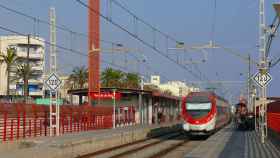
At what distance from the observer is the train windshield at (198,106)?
39.5 m

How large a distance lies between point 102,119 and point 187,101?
1254cm

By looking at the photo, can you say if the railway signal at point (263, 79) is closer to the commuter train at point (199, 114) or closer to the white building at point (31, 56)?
the commuter train at point (199, 114)

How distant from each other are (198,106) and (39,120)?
418 inches

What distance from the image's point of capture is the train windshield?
39.5 m

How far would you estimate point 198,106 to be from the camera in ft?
130

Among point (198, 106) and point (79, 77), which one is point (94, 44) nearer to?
point (198, 106)

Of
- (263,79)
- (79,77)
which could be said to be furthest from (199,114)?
(79,77)

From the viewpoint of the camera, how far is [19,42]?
113562 mm

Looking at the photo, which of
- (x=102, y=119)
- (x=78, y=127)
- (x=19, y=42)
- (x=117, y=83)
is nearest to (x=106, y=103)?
(x=102, y=119)

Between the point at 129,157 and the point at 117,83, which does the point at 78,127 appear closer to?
the point at 129,157

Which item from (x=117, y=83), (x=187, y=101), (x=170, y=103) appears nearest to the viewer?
(x=187, y=101)

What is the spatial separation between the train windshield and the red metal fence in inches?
340

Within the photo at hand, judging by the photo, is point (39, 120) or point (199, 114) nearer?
point (39, 120)

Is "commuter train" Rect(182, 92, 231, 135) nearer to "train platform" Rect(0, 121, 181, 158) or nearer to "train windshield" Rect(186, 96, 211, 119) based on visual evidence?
"train windshield" Rect(186, 96, 211, 119)
